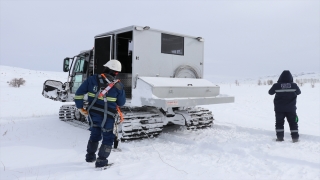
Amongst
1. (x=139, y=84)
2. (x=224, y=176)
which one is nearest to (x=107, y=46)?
(x=139, y=84)

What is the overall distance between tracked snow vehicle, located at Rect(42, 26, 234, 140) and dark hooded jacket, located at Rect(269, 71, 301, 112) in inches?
49.9

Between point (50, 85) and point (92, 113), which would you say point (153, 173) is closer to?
point (92, 113)

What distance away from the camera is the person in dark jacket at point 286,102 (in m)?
5.89

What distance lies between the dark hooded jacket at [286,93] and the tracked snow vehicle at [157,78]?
49.9 inches

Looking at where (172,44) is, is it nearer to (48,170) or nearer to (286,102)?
(286,102)

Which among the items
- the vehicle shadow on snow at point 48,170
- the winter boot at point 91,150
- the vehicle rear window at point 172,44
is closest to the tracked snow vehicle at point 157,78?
the vehicle rear window at point 172,44

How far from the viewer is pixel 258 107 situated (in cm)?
1239

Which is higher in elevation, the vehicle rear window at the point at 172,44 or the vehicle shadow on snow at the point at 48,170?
the vehicle rear window at the point at 172,44

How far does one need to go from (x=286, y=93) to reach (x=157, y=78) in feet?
10.3

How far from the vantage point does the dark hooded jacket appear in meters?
5.96

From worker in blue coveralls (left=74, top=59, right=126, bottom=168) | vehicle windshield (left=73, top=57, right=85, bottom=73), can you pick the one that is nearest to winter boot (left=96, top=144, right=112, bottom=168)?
worker in blue coveralls (left=74, top=59, right=126, bottom=168)

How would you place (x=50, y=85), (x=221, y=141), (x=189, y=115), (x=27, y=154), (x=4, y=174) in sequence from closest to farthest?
(x=4, y=174) < (x=27, y=154) < (x=221, y=141) < (x=189, y=115) < (x=50, y=85)

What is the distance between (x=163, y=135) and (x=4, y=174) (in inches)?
145

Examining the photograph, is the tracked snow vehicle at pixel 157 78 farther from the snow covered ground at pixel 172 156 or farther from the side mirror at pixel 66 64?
the side mirror at pixel 66 64
